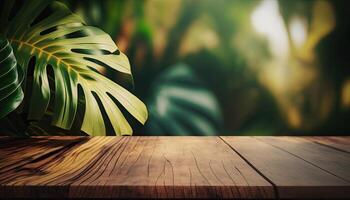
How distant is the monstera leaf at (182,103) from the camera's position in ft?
4.98

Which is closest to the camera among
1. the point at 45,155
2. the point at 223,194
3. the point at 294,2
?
the point at 223,194

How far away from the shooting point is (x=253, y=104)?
4.98 ft

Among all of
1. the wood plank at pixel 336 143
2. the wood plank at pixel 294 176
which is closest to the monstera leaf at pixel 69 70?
the wood plank at pixel 294 176

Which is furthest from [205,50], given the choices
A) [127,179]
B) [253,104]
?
[127,179]

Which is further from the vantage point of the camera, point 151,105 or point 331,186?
point 151,105

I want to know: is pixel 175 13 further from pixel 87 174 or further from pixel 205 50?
pixel 87 174

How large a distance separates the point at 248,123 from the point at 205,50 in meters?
0.34

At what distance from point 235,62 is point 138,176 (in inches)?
34.6

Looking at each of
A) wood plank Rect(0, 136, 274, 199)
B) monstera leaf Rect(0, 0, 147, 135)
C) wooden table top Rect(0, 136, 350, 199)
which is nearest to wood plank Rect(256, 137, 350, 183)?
wooden table top Rect(0, 136, 350, 199)

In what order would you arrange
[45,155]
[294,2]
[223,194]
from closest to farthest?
[223,194]
[45,155]
[294,2]

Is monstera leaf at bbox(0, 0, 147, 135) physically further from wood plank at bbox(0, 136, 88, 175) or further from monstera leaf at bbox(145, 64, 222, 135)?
monstera leaf at bbox(145, 64, 222, 135)

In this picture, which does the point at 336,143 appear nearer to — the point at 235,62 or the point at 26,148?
the point at 235,62

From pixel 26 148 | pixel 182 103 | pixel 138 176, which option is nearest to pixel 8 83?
pixel 26 148

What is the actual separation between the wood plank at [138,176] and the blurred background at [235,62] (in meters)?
0.46
